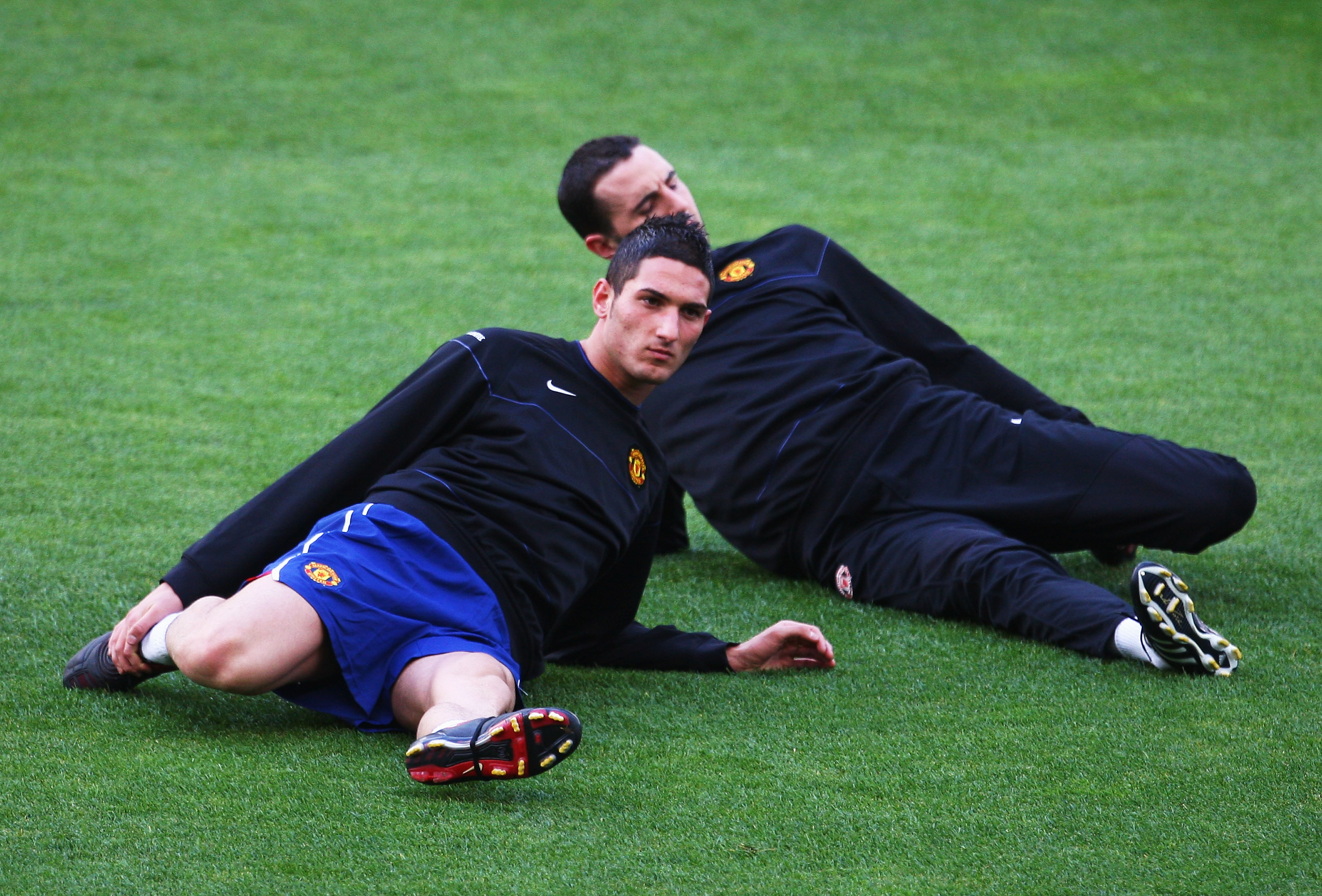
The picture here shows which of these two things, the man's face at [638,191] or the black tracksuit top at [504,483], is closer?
the black tracksuit top at [504,483]

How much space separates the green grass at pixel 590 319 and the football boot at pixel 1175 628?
50 mm

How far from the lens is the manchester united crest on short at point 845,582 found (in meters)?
3.14

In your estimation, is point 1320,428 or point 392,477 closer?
point 392,477

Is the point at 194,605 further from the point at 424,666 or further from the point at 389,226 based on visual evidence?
the point at 389,226

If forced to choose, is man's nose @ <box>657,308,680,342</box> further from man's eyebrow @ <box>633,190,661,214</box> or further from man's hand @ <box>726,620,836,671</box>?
man's eyebrow @ <box>633,190,661,214</box>

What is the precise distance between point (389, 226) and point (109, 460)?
2795 millimetres

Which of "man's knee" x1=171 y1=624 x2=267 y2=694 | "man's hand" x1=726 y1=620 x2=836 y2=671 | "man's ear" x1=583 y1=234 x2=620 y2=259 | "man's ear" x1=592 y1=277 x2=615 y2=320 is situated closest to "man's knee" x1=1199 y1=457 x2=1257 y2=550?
"man's hand" x1=726 y1=620 x2=836 y2=671

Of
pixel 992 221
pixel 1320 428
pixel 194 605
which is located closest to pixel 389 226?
pixel 992 221

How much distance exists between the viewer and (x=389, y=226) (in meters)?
6.52

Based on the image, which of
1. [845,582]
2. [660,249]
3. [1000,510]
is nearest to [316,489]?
[660,249]

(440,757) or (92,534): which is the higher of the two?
(440,757)

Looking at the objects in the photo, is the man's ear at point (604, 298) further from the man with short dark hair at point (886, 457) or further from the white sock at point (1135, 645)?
the white sock at point (1135, 645)

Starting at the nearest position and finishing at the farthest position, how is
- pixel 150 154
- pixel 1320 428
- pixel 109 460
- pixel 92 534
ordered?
pixel 92 534, pixel 109 460, pixel 1320 428, pixel 150 154

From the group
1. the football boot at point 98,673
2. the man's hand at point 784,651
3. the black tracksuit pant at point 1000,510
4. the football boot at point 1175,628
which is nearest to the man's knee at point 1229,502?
the black tracksuit pant at point 1000,510
